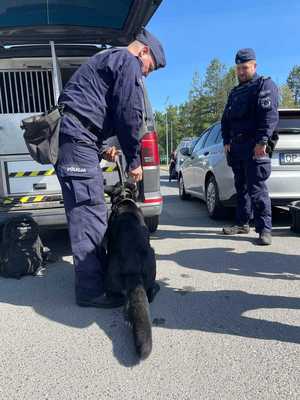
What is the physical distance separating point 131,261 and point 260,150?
2.31m

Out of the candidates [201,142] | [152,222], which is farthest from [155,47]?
[201,142]

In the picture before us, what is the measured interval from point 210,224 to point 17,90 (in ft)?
10.9

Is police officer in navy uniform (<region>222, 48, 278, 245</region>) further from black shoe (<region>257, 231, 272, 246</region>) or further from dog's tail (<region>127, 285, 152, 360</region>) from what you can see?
dog's tail (<region>127, 285, 152, 360</region>)

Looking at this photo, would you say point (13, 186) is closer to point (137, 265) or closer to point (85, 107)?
point (85, 107)

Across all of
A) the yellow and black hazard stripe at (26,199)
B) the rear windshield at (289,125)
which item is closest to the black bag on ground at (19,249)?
the yellow and black hazard stripe at (26,199)

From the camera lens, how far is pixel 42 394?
6.24 ft

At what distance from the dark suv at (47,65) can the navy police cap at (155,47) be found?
1.60 feet

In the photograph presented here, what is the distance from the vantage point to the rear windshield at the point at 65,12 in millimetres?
3681

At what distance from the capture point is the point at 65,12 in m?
3.90

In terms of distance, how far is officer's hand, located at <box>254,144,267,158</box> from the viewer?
167 inches

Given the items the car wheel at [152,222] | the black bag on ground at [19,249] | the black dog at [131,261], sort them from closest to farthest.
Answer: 1. the black dog at [131,261]
2. the black bag on ground at [19,249]
3. the car wheel at [152,222]

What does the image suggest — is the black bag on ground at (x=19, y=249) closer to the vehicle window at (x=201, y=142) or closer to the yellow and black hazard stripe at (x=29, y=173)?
the yellow and black hazard stripe at (x=29, y=173)

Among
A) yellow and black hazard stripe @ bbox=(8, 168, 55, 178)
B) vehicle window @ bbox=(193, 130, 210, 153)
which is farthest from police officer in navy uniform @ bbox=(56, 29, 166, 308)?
vehicle window @ bbox=(193, 130, 210, 153)

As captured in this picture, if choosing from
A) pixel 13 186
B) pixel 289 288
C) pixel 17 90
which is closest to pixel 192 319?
pixel 289 288
